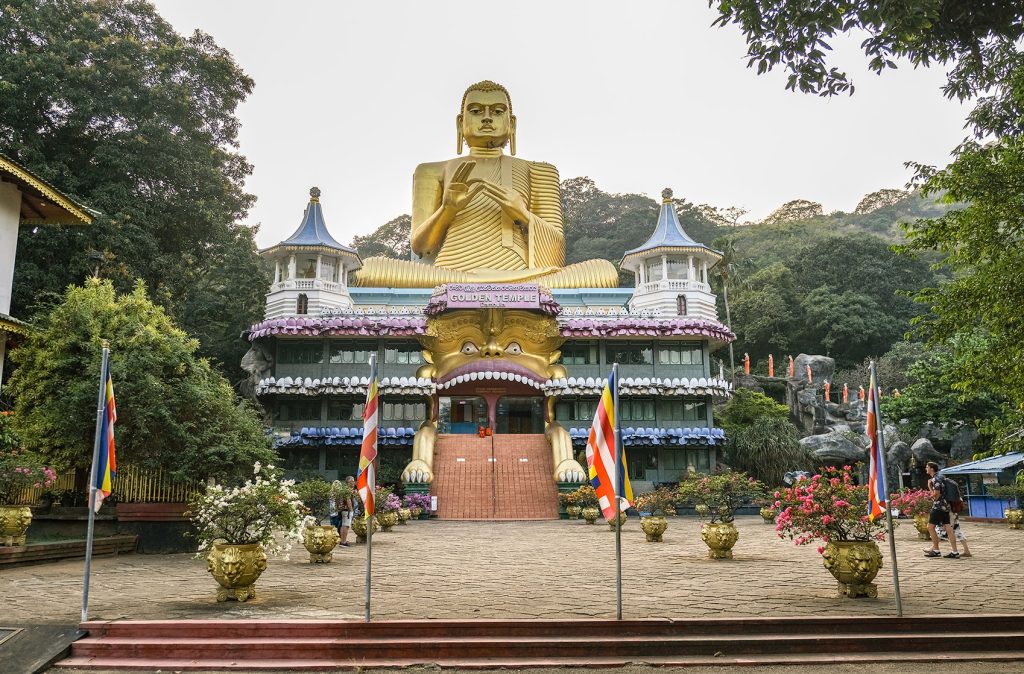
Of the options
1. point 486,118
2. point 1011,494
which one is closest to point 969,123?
point 1011,494

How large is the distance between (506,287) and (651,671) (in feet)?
76.9

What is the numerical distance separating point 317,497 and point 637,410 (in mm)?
17101

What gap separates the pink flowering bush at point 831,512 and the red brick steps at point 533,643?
1511mm

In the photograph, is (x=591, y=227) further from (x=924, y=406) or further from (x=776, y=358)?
(x=924, y=406)

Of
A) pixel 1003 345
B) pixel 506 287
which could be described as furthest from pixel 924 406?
pixel 1003 345

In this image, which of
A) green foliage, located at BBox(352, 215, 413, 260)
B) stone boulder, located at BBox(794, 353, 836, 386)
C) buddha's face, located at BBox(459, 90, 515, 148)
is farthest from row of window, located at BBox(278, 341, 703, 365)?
green foliage, located at BBox(352, 215, 413, 260)

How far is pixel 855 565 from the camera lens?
8.66 m

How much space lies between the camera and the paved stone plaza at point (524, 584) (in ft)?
26.6

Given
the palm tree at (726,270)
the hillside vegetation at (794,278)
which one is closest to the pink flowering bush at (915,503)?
the palm tree at (726,270)

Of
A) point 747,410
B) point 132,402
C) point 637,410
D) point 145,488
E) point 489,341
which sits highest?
point 489,341

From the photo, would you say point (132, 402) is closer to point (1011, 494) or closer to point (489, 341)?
point (489, 341)

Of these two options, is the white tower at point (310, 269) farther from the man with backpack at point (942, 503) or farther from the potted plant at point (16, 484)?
the man with backpack at point (942, 503)

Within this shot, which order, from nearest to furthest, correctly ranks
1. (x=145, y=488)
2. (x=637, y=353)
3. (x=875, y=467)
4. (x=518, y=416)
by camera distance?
(x=875, y=467) → (x=145, y=488) → (x=637, y=353) → (x=518, y=416)

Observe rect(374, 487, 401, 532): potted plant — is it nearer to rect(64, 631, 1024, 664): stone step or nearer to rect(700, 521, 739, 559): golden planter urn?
rect(700, 521, 739, 559): golden planter urn
